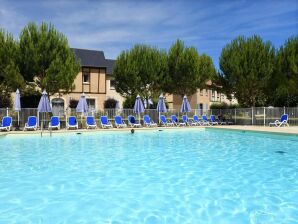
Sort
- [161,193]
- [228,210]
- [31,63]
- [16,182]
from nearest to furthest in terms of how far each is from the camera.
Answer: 1. [228,210]
2. [161,193]
3. [16,182]
4. [31,63]

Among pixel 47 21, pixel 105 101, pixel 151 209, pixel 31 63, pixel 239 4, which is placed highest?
pixel 47 21

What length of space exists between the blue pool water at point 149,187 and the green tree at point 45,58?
1286 cm

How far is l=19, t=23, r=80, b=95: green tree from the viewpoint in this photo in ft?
81.9

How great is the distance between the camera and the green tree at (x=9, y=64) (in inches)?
952

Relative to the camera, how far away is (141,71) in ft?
99.2

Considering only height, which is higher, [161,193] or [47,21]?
[47,21]

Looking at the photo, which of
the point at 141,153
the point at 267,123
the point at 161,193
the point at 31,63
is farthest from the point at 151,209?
the point at 267,123

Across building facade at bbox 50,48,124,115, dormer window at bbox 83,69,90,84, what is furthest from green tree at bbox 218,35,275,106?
dormer window at bbox 83,69,90,84

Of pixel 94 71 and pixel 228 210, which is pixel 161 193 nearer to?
pixel 228 210

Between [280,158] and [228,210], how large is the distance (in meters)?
6.61

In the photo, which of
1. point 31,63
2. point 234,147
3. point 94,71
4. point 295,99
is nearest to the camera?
point 234,147

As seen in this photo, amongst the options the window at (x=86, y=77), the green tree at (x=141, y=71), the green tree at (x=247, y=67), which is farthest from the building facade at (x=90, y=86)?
the green tree at (x=247, y=67)

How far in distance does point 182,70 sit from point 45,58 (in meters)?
12.8

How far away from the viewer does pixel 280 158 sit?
1159 centimetres
